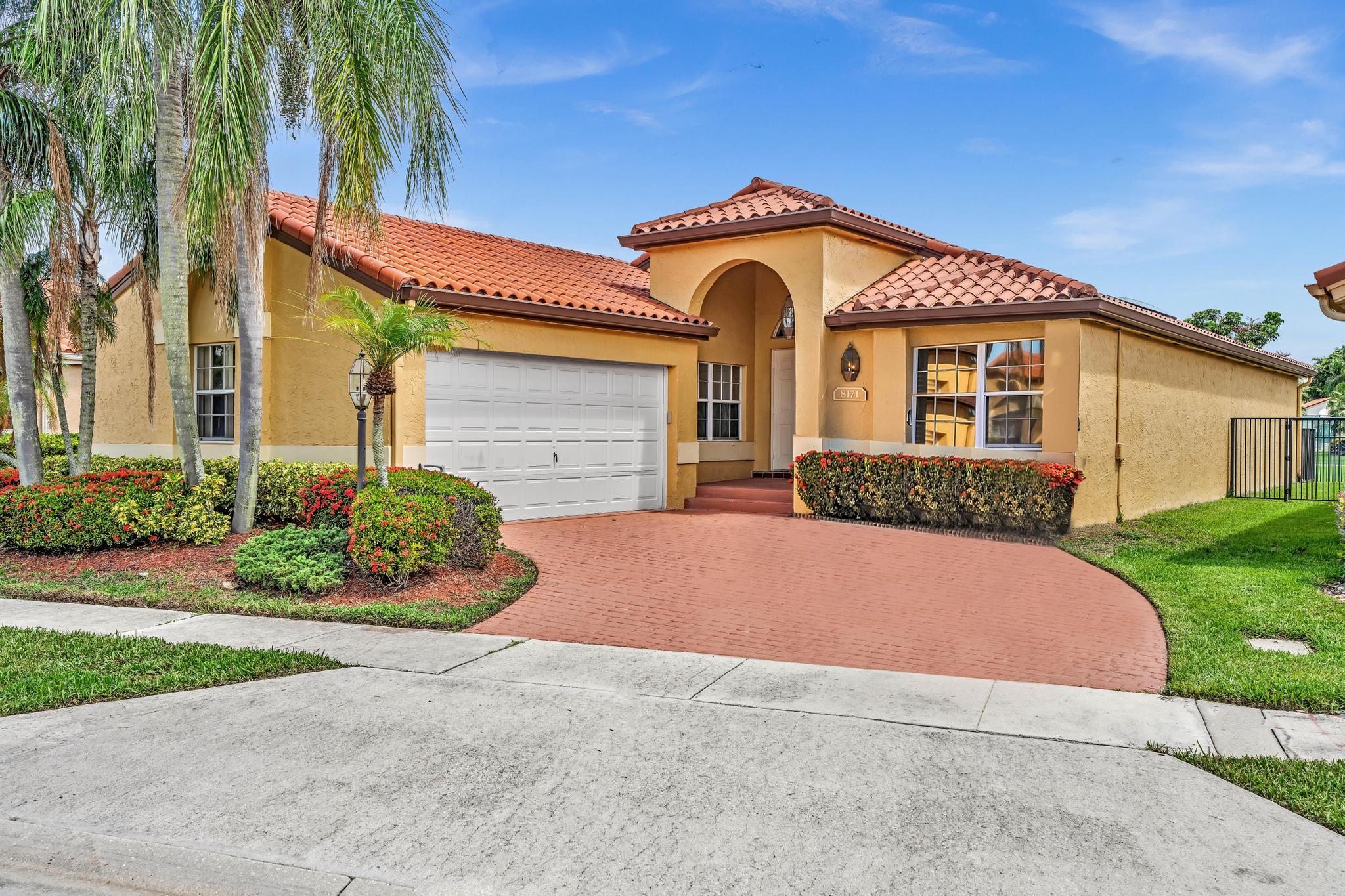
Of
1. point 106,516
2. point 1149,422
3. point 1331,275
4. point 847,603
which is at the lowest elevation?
point 847,603

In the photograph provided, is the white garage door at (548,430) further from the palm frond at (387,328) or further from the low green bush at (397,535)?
the low green bush at (397,535)

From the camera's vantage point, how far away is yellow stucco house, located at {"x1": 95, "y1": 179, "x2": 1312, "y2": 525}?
43.1 ft

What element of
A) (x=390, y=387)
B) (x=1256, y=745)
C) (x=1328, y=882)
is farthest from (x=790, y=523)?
(x=1328, y=882)

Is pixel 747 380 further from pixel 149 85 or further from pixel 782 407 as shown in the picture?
pixel 149 85

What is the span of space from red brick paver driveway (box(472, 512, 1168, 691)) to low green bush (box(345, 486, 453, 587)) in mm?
1124

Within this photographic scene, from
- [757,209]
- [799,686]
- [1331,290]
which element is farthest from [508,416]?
[1331,290]

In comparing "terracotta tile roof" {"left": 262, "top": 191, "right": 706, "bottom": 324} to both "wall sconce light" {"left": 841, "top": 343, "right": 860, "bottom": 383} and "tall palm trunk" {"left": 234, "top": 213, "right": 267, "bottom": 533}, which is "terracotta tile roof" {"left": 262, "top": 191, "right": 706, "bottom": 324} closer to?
"tall palm trunk" {"left": 234, "top": 213, "right": 267, "bottom": 533}

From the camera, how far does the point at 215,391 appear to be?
48.1 ft

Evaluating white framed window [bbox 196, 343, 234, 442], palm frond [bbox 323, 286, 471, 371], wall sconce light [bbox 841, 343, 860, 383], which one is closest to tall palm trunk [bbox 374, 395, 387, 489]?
palm frond [bbox 323, 286, 471, 371]

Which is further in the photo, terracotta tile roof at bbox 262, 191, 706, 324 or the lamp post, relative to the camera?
terracotta tile roof at bbox 262, 191, 706, 324

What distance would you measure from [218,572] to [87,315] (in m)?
5.52

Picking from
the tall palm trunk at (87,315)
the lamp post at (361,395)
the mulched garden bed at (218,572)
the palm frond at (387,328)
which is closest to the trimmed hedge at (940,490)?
the mulched garden bed at (218,572)

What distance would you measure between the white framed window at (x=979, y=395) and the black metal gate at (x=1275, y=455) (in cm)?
807

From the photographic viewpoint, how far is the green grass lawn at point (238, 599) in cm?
798
